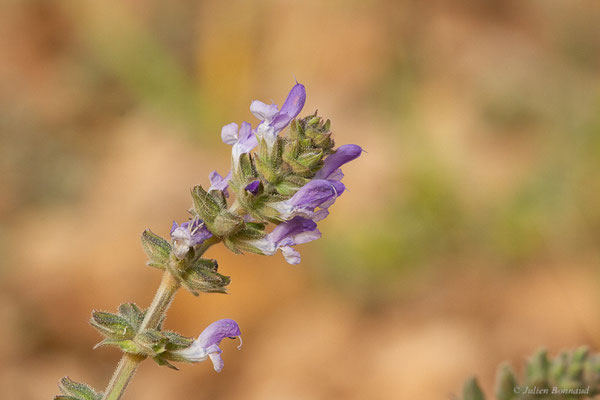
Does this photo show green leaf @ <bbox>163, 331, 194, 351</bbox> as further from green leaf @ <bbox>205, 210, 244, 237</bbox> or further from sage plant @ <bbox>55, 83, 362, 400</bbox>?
green leaf @ <bbox>205, 210, 244, 237</bbox>

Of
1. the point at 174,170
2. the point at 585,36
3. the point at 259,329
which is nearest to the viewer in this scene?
the point at 259,329

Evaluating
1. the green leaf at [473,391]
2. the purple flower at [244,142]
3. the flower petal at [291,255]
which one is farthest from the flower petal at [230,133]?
the green leaf at [473,391]

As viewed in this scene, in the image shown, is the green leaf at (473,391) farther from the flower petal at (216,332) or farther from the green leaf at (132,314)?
the green leaf at (132,314)

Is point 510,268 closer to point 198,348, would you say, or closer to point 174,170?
point 174,170

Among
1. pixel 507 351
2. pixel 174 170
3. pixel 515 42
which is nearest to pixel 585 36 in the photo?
pixel 515 42

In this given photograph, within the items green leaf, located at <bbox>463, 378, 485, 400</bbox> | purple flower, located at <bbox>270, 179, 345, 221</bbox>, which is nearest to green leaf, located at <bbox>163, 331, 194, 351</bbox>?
purple flower, located at <bbox>270, 179, 345, 221</bbox>
